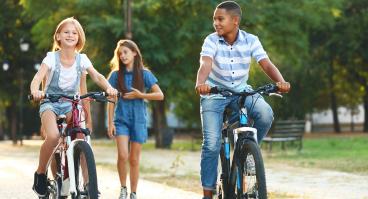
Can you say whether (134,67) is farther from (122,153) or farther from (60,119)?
(60,119)

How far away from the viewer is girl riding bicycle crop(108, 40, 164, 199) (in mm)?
9727

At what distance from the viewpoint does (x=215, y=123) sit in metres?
7.29

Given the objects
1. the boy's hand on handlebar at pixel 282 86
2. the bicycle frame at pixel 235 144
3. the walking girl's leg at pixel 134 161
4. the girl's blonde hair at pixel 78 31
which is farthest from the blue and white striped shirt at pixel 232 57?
the walking girl's leg at pixel 134 161

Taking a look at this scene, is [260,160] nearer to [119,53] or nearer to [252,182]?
[252,182]

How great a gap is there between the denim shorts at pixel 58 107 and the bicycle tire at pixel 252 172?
6.03ft

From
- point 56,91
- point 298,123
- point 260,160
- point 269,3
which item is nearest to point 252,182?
point 260,160

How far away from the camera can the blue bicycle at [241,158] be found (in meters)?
6.49

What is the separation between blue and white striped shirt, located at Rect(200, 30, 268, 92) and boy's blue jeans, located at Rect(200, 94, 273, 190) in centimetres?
14

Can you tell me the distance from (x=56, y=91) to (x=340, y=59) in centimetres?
4219

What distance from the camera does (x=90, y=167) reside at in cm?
685

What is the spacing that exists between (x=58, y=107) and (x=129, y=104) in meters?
1.97

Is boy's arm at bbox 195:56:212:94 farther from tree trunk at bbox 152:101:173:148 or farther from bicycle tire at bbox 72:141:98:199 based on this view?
tree trunk at bbox 152:101:173:148

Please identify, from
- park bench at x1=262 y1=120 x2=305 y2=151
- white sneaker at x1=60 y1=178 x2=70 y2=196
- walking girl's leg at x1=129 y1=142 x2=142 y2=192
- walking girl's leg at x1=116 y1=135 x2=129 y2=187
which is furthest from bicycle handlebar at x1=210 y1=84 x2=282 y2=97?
park bench at x1=262 y1=120 x2=305 y2=151

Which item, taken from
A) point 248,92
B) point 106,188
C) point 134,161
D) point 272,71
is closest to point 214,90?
point 248,92
